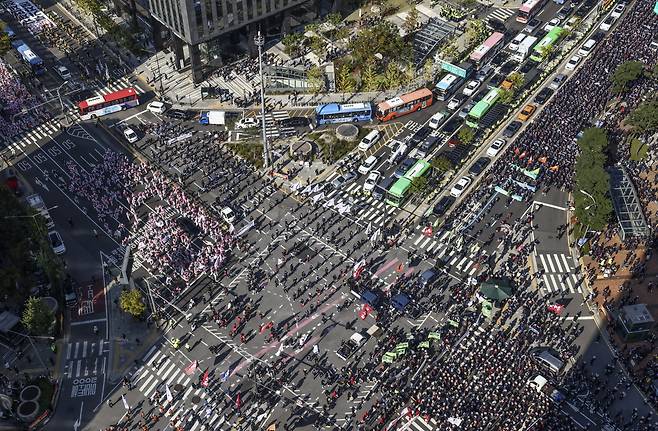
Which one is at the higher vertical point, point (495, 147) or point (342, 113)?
point (342, 113)

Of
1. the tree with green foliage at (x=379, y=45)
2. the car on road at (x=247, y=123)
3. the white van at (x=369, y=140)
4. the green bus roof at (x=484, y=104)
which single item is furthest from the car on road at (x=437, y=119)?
the car on road at (x=247, y=123)

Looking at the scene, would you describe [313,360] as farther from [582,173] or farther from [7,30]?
[7,30]

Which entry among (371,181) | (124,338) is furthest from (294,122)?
(124,338)

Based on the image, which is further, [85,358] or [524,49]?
[524,49]

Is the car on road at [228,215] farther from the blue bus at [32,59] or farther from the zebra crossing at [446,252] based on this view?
the blue bus at [32,59]

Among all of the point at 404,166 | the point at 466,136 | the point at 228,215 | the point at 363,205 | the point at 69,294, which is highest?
the point at 466,136

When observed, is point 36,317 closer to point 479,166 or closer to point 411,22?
point 479,166

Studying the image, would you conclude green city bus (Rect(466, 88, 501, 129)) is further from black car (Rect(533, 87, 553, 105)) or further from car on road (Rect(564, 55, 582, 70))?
car on road (Rect(564, 55, 582, 70))
